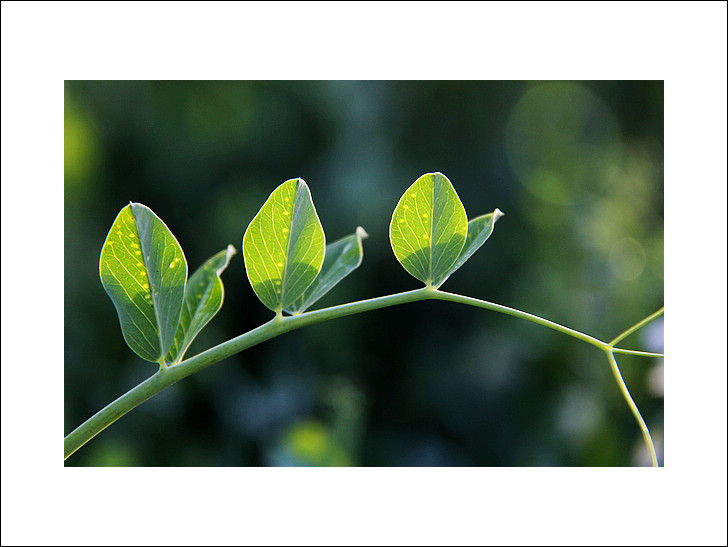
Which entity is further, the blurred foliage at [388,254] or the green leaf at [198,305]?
the blurred foliage at [388,254]

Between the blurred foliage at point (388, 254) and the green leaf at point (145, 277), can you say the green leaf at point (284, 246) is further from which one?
the blurred foliage at point (388, 254)

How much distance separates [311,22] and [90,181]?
847 mm

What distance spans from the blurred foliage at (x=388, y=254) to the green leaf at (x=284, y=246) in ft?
2.36

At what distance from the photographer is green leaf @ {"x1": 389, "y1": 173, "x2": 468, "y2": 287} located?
368mm

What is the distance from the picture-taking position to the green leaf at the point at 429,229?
1.21ft

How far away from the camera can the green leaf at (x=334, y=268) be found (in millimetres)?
399

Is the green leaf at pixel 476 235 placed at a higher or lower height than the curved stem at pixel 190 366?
higher

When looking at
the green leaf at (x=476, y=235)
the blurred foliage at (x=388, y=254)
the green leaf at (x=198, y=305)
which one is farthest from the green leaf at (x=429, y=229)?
the blurred foliage at (x=388, y=254)

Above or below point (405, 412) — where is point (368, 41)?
above

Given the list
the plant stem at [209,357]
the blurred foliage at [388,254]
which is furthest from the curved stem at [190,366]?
the blurred foliage at [388,254]

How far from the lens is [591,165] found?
4.54ft

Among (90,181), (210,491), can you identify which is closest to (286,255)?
(210,491)

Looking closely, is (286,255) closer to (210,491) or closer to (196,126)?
(210,491)

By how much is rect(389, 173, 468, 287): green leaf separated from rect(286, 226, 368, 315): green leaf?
0.10ft
